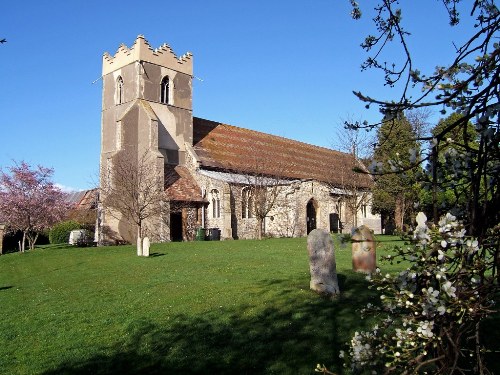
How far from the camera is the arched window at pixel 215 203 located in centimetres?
3078

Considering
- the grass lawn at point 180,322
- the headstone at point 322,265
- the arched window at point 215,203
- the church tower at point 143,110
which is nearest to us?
the grass lawn at point 180,322

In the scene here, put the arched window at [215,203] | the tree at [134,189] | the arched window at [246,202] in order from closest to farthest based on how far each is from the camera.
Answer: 1. the tree at [134,189]
2. the arched window at [215,203]
3. the arched window at [246,202]

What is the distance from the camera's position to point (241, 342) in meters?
6.69

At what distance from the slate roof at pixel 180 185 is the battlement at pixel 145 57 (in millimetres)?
7622

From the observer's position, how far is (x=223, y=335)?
7020 mm

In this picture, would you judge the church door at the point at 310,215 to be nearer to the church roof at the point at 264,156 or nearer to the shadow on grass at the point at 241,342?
the church roof at the point at 264,156

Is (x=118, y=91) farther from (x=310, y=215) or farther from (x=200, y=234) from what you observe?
(x=310, y=215)

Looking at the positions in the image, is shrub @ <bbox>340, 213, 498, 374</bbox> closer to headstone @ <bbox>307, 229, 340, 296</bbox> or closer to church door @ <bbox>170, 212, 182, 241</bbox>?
headstone @ <bbox>307, 229, 340, 296</bbox>

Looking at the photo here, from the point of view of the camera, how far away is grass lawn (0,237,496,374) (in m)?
6.07

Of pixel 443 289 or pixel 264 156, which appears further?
pixel 264 156

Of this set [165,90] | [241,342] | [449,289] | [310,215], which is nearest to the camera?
[449,289]

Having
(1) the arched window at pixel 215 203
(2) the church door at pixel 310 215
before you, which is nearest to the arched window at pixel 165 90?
(1) the arched window at pixel 215 203

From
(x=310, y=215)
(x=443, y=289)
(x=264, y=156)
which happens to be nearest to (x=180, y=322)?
(x=443, y=289)

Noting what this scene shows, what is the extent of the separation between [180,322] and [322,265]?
3.27m
